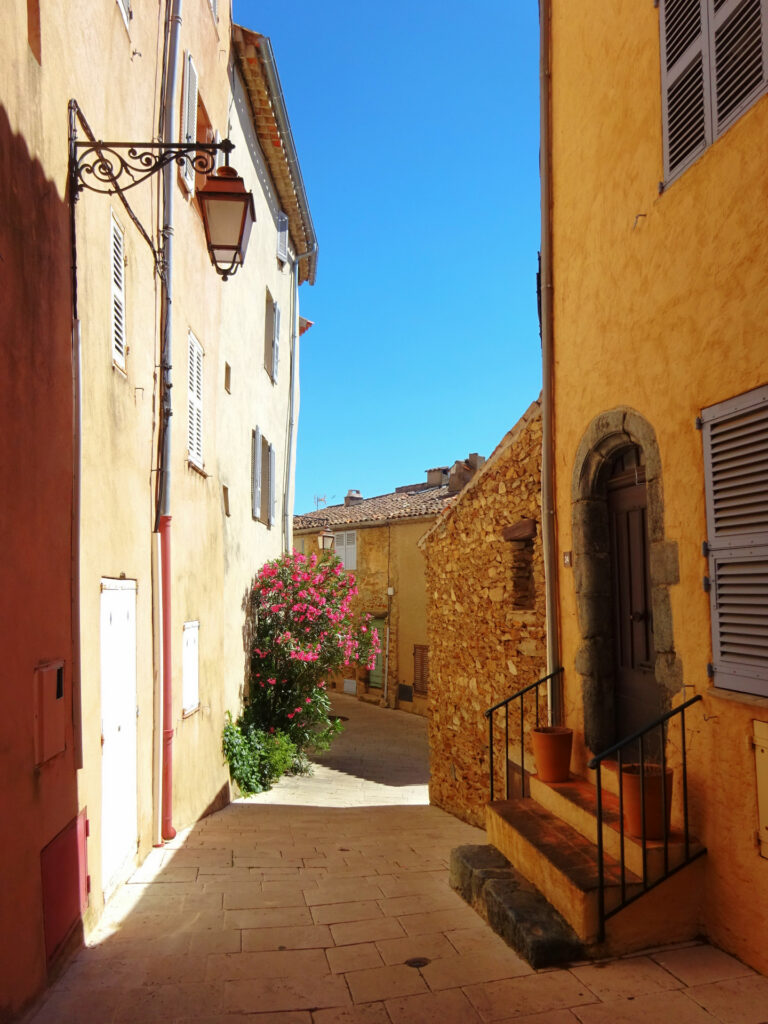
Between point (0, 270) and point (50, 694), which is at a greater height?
point (0, 270)

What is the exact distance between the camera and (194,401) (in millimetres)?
8258

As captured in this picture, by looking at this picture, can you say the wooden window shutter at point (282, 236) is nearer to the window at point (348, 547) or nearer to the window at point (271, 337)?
the window at point (271, 337)

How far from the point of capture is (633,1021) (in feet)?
10.8

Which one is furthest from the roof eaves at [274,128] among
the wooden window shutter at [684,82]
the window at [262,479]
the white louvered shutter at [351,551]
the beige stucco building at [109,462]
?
the white louvered shutter at [351,551]

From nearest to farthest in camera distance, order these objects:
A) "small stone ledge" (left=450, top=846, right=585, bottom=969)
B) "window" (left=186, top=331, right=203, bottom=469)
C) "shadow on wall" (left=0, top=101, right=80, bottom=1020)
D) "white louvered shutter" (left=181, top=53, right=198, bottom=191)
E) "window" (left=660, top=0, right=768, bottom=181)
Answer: "shadow on wall" (left=0, top=101, right=80, bottom=1020) < "small stone ledge" (left=450, top=846, right=585, bottom=969) < "window" (left=660, top=0, right=768, bottom=181) < "white louvered shutter" (left=181, top=53, right=198, bottom=191) < "window" (left=186, top=331, right=203, bottom=469)

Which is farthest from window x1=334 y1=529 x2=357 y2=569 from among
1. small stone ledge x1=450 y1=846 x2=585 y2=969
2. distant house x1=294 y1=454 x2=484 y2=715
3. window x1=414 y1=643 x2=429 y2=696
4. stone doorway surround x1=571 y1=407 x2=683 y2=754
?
small stone ledge x1=450 y1=846 x2=585 y2=969

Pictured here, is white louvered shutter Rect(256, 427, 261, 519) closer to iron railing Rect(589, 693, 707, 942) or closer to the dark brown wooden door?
the dark brown wooden door

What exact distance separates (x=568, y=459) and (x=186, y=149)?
369 cm

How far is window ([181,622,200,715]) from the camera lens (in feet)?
24.4

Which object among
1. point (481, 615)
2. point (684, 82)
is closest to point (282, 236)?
point (481, 615)

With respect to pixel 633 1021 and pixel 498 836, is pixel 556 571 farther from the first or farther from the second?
pixel 633 1021

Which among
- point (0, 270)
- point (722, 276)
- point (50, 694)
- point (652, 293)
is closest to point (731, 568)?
point (722, 276)

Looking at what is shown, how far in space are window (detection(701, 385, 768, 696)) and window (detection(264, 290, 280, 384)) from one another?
32.8 ft

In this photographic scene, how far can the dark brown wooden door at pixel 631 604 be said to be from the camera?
5.43m
